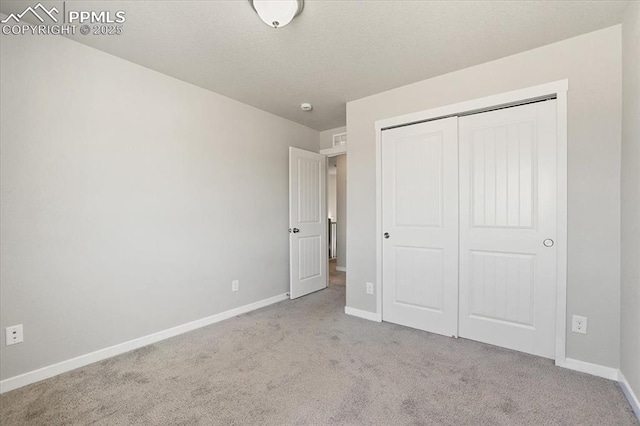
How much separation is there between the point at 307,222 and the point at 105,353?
8.37 feet

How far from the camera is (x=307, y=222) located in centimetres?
414

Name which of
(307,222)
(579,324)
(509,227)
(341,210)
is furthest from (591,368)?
(341,210)

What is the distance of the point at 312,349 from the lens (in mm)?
2473

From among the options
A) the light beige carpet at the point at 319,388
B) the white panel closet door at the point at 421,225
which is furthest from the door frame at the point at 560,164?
the white panel closet door at the point at 421,225

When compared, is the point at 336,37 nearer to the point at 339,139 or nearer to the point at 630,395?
the point at 339,139

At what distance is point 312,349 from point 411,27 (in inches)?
101

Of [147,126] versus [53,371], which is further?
[147,126]

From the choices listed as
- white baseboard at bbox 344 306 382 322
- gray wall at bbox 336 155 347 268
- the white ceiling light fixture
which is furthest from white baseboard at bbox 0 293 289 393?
gray wall at bbox 336 155 347 268

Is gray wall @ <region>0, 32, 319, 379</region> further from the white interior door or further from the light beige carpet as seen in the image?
the white interior door

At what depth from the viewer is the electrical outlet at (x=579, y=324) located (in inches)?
83.5

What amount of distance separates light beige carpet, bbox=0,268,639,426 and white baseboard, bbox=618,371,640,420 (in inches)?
1.7

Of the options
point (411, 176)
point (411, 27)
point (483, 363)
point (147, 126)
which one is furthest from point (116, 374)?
point (411, 27)

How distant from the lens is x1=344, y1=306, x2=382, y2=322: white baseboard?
315 cm

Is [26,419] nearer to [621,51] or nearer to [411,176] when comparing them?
[411,176]
